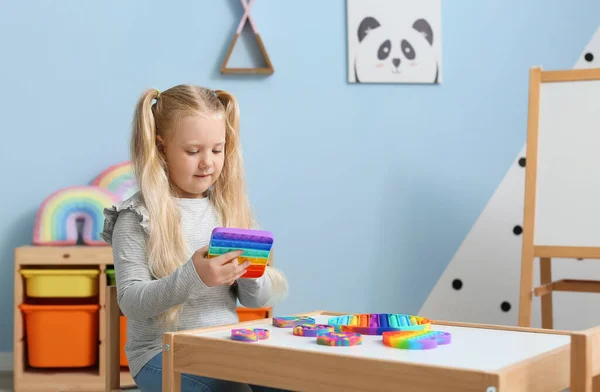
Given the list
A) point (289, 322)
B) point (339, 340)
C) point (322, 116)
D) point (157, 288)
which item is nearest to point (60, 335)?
point (322, 116)

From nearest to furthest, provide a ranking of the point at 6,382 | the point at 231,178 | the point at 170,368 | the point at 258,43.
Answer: the point at 170,368 → the point at 231,178 → the point at 6,382 → the point at 258,43

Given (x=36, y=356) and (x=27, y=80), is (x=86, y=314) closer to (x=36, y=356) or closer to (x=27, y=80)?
(x=36, y=356)

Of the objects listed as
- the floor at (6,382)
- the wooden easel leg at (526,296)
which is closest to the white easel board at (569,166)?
the wooden easel leg at (526,296)

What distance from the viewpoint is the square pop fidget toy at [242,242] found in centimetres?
107

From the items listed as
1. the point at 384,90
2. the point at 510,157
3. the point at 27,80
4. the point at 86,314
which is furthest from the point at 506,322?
the point at 27,80

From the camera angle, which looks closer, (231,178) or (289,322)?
(289,322)

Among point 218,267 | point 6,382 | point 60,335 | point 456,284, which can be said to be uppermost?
point 218,267

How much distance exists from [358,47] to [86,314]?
1.29 metres

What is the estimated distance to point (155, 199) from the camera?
1.31 metres

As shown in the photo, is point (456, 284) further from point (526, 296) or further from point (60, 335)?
point (60, 335)

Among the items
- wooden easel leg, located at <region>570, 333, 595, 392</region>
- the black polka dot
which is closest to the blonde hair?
wooden easel leg, located at <region>570, 333, 595, 392</region>

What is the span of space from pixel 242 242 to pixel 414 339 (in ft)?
0.98

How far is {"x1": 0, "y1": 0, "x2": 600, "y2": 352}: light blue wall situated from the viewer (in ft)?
8.50

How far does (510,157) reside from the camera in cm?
268
